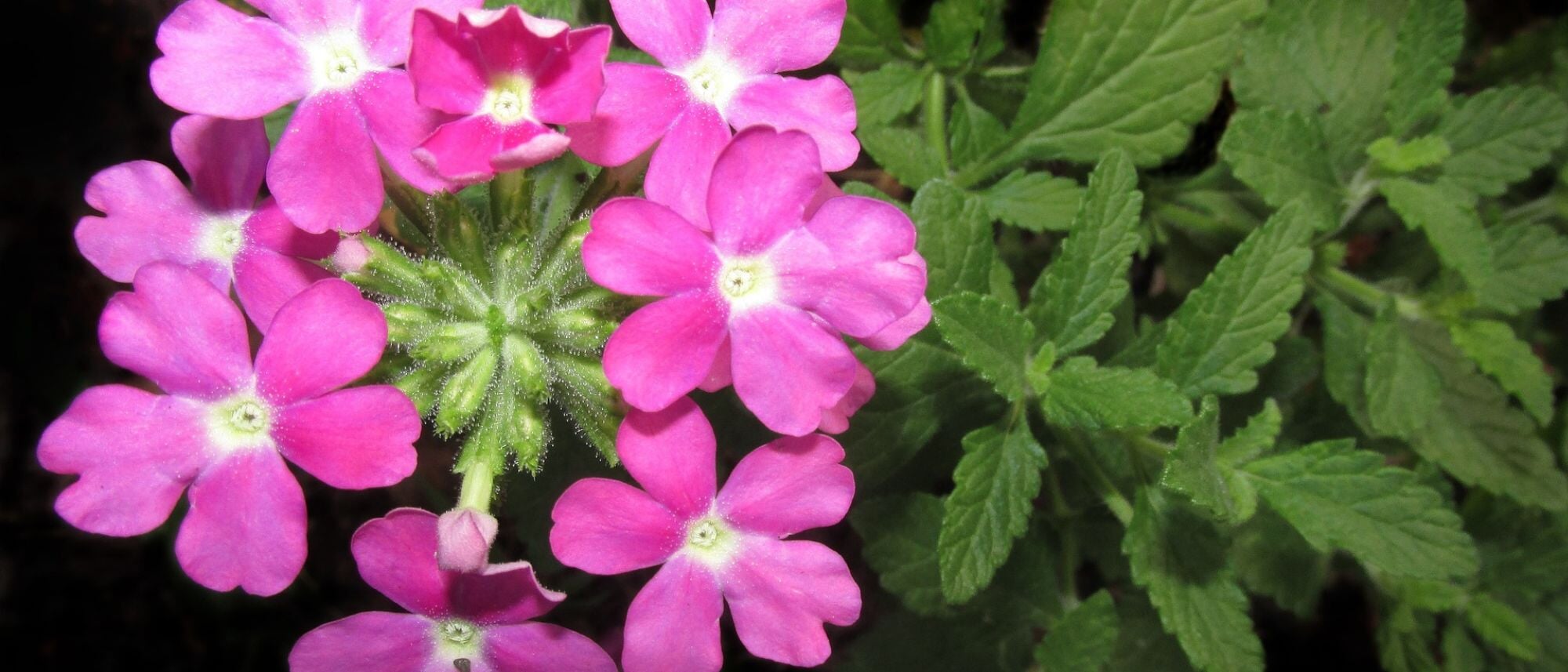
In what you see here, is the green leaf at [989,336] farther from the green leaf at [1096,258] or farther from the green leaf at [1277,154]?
the green leaf at [1277,154]

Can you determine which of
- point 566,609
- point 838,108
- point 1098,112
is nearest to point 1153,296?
point 1098,112

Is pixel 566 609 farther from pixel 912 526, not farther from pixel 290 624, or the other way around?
pixel 912 526

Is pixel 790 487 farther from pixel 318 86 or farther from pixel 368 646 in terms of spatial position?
pixel 318 86

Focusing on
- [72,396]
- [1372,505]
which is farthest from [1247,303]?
[72,396]

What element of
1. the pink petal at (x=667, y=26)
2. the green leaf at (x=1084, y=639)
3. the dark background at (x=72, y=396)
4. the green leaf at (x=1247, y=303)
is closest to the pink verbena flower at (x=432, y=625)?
the pink petal at (x=667, y=26)

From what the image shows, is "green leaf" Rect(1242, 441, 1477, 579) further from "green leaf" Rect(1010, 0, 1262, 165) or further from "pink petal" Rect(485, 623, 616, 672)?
"pink petal" Rect(485, 623, 616, 672)

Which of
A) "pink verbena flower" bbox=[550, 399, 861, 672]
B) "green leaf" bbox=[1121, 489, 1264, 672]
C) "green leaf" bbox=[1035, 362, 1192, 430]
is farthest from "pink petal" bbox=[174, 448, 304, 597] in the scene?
"green leaf" bbox=[1121, 489, 1264, 672]
